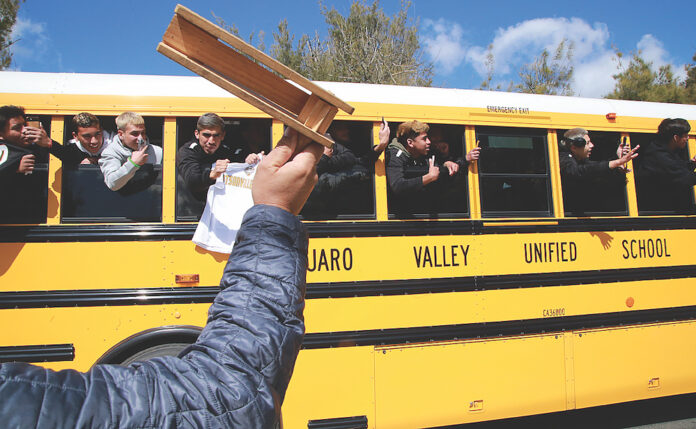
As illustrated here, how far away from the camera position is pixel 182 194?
3.17 metres

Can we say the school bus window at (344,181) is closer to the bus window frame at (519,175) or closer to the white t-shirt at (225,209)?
the white t-shirt at (225,209)

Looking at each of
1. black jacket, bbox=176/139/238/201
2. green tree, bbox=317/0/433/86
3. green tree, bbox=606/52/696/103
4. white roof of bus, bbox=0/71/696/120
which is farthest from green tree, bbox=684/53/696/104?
black jacket, bbox=176/139/238/201

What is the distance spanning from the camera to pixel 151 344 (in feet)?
9.66

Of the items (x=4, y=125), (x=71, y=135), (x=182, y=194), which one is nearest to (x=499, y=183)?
(x=182, y=194)

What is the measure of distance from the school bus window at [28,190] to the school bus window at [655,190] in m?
5.00

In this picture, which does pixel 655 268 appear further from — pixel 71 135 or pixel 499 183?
pixel 71 135

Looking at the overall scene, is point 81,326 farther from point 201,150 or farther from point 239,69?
point 239,69

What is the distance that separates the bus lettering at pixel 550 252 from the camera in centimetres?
366

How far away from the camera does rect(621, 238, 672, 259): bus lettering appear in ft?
12.9

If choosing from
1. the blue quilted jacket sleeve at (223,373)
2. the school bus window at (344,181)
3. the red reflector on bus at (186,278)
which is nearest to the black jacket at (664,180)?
the school bus window at (344,181)

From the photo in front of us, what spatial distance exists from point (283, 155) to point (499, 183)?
122 inches

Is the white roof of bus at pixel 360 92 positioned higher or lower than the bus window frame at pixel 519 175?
higher

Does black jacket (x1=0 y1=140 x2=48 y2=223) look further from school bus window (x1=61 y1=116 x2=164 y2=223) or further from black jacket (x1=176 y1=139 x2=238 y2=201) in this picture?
black jacket (x1=176 y1=139 x2=238 y2=201)

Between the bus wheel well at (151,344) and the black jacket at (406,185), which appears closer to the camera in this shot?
the bus wheel well at (151,344)
